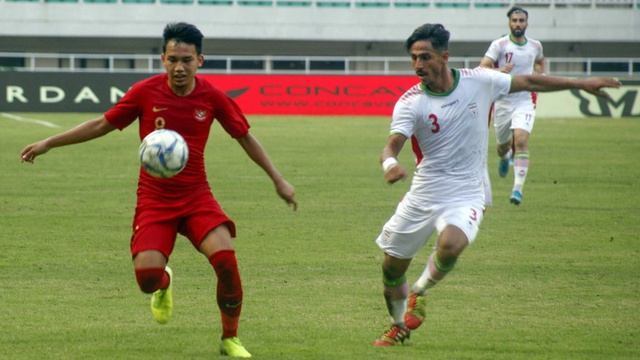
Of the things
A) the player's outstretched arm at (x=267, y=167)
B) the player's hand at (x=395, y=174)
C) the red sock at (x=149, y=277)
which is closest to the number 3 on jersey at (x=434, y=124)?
the player's hand at (x=395, y=174)

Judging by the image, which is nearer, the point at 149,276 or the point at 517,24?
the point at 149,276

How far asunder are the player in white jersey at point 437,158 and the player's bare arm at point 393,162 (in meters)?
0.07

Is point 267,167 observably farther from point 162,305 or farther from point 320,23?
point 320,23

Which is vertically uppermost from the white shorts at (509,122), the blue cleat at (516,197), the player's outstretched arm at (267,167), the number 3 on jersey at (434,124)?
the number 3 on jersey at (434,124)

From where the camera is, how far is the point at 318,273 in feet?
33.1

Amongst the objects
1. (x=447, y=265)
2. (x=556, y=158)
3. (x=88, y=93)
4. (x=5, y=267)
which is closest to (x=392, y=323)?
(x=447, y=265)

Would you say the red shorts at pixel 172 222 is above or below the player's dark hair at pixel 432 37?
below

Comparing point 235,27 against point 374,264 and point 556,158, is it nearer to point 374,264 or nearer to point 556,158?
point 556,158

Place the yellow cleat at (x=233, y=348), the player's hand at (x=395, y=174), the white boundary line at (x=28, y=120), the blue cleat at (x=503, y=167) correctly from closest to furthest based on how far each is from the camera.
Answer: the player's hand at (x=395, y=174) < the yellow cleat at (x=233, y=348) < the blue cleat at (x=503, y=167) < the white boundary line at (x=28, y=120)

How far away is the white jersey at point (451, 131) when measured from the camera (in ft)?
24.6

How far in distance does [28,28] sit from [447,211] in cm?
4687

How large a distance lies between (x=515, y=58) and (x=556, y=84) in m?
8.98

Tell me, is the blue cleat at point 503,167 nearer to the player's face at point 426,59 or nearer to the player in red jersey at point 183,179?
the player's face at point 426,59

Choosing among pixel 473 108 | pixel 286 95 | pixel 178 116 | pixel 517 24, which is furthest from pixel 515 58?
pixel 286 95
